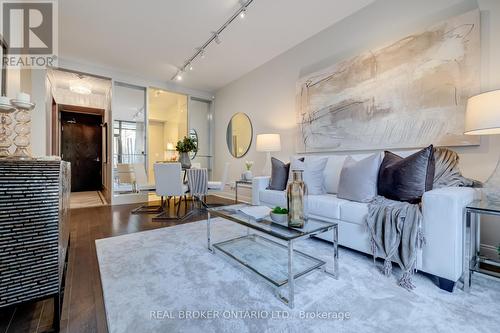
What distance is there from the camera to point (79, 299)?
146cm

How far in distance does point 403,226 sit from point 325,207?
72cm

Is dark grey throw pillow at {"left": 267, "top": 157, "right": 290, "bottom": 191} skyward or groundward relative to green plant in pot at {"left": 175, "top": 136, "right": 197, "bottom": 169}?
groundward

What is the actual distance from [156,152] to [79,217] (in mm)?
4947

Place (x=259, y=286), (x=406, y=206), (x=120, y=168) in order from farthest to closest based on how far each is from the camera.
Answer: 1. (x=120, y=168)
2. (x=406, y=206)
3. (x=259, y=286)

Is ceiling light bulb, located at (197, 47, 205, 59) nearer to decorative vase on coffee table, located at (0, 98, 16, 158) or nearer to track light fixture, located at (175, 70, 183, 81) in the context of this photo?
track light fixture, located at (175, 70, 183, 81)

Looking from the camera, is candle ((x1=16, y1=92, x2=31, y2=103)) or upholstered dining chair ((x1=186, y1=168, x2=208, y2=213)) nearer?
candle ((x1=16, y1=92, x2=31, y2=103))

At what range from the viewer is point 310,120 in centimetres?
344

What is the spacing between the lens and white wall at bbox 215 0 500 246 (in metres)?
1.97

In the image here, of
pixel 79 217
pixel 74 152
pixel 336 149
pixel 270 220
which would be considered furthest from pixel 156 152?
pixel 270 220

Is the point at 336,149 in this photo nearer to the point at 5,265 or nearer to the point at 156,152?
the point at 5,265

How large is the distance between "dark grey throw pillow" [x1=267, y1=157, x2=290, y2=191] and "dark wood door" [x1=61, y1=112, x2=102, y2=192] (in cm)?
644

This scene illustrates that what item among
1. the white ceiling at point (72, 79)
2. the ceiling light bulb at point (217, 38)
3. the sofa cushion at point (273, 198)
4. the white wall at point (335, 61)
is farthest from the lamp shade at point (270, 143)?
the white ceiling at point (72, 79)

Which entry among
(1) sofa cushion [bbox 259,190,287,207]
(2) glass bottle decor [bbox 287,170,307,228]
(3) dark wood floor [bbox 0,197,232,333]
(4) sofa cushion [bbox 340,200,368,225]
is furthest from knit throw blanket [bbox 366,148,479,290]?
(3) dark wood floor [bbox 0,197,232,333]

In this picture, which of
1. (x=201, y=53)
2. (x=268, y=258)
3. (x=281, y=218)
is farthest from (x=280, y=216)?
(x=201, y=53)
